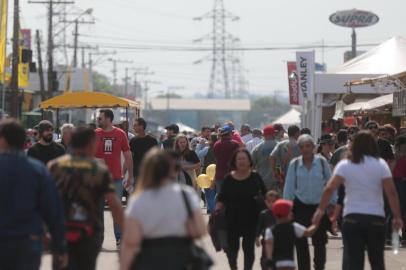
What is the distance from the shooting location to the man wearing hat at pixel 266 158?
15.6m

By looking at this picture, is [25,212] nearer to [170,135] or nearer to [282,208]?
[282,208]

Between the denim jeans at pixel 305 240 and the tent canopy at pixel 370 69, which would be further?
the tent canopy at pixel 370 69

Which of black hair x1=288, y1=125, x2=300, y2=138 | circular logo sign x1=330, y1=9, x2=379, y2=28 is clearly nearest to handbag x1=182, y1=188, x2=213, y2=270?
black hair x1=288, y1=125, x2=300, y2=138

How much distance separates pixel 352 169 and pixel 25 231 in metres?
3.34

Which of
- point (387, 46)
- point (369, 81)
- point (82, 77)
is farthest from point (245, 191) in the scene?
point (82, 77)

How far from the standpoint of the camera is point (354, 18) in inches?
2458

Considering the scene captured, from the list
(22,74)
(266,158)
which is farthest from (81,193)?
(22,74)

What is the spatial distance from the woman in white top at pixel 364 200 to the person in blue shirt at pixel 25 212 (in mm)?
2986

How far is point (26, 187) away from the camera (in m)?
8.37

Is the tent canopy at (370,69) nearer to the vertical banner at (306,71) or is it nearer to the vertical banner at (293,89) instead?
the vertical banner at (306,71)

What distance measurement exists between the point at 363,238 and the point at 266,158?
5572mm

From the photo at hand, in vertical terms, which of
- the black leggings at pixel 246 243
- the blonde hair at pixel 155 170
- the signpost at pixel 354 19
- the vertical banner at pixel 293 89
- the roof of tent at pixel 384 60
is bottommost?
the black leggings at pixel 246 243

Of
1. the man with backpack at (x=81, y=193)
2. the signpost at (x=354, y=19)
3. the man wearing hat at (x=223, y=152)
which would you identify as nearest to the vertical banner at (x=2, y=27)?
the man wearing hat at (x=223, y=152)

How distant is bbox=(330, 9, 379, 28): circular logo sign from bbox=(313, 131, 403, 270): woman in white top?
5268 cm
